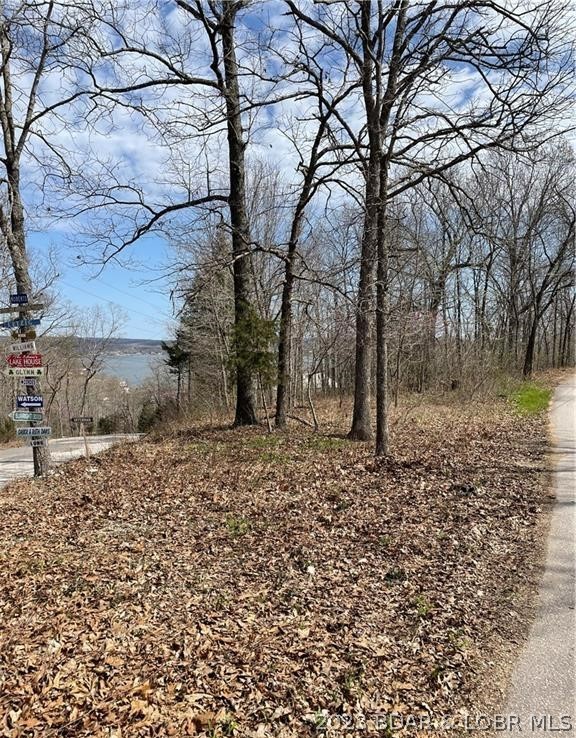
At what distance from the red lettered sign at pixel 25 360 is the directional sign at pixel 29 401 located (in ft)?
1.67

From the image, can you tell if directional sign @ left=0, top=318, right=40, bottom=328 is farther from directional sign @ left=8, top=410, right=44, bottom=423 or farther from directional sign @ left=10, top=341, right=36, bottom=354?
directional sign @ left=8, top=410, right=44, bottom=423

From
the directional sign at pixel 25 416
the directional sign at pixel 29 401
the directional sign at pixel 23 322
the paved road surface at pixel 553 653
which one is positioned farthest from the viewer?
the directional sign at pixel 29 401

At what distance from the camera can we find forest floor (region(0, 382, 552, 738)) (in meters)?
2.77

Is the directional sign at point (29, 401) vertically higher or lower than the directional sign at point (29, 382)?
lower

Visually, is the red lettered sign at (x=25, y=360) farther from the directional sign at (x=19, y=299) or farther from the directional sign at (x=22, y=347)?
the directional sign at (x=19, y=299)

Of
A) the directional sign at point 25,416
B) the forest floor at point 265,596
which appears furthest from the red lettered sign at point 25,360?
the forest floor at point 265,596

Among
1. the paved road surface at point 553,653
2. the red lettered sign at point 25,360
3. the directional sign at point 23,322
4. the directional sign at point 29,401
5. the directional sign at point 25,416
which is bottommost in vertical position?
the paved road surface at point 553,653

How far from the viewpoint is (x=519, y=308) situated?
98.3 ft

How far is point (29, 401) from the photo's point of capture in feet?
26.0

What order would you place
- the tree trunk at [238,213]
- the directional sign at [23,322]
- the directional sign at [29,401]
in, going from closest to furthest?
the directional sign at [23,322] → the directional sign at [29,401] → the tree trunk at [238,213]

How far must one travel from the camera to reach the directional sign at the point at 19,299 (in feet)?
25.9

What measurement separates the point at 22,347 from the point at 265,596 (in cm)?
610

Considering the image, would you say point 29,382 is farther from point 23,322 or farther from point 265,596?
point 265,596

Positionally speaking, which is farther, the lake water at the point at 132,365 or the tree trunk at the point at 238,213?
the lake water at the point at 132,365
